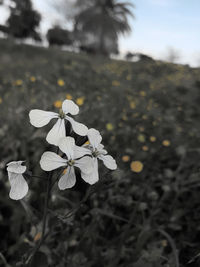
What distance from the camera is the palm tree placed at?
1794 centimetres

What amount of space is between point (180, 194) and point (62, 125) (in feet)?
4.19

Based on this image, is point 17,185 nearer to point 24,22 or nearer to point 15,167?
point 15,167

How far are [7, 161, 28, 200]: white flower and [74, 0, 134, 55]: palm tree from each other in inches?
698

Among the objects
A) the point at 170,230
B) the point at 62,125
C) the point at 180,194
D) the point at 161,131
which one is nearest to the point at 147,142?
the point at 161,131

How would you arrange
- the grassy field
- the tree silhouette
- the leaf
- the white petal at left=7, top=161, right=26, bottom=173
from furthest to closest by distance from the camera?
the tree silhouette < the grassy field < the leaf < the white petal at left=7, top=161, right=26, bottom=173

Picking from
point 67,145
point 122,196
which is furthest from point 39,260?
point 122,196

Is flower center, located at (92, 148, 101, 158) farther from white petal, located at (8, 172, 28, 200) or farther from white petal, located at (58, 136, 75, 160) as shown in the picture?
white petal, located at (8, 172, 28, 200)

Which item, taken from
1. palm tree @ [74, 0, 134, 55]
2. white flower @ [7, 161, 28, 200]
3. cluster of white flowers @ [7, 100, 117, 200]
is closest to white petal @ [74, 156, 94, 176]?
cluster of white flowers @ [7, 100, 117, 200]

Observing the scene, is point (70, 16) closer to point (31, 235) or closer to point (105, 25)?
point (105, 25)

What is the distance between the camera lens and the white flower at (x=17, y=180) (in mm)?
489

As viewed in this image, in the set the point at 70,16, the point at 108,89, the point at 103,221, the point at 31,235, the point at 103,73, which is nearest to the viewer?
the point at 31,235

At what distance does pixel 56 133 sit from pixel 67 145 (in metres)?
0.05

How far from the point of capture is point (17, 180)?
0.51 metres

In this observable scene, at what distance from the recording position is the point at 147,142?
2.01 meters
